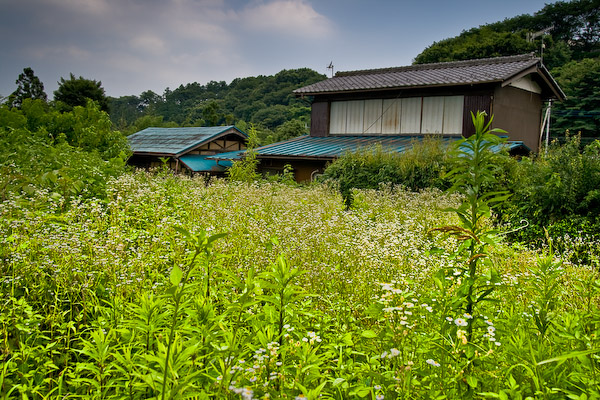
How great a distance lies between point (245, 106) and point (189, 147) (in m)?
22.5

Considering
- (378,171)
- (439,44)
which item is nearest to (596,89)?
(439,44)

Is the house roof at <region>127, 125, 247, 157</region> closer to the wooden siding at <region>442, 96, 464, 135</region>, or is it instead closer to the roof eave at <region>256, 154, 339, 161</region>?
the roof eave at <region>256, 154, 339, 161</region>

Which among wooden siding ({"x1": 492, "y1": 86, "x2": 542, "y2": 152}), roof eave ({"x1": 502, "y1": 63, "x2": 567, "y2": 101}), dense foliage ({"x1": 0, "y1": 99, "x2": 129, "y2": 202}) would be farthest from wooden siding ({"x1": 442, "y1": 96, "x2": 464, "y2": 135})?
dense foliage ({"x1": 0, "y1": 99, "x2": 129, "y2": 202})

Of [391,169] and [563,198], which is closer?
[563,198]

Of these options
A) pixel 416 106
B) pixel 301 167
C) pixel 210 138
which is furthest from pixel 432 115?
pixel 210 138

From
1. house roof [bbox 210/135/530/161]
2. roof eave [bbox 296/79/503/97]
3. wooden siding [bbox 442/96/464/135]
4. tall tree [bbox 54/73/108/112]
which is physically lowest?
house roof [bbox 210/135/530/161]

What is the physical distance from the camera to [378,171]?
44.3ft

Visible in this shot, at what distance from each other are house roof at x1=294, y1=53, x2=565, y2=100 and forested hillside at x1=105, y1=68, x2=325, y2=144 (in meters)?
11.1

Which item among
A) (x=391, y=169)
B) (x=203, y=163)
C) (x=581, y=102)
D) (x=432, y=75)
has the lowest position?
(x=203, y=163)

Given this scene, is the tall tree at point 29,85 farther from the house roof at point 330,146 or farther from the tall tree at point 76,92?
the house roof at point 330,146

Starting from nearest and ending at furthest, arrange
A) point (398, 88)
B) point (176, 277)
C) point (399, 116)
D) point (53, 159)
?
point (176, 277), point (53, 159), point (398, 88), point (399, 116)

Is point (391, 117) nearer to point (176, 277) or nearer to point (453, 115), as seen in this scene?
point (453, 115)

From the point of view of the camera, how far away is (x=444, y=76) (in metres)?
16.8

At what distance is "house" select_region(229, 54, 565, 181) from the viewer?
51.2 feet
